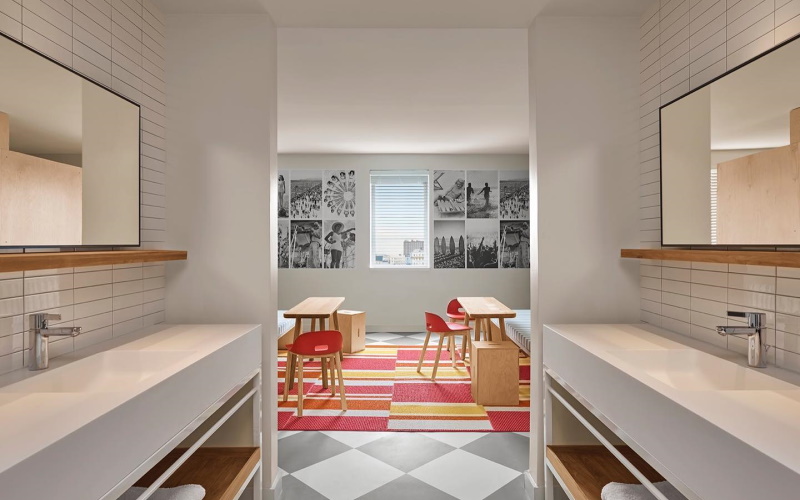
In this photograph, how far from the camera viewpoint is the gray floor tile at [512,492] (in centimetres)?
250

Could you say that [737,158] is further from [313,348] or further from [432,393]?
[432,393]

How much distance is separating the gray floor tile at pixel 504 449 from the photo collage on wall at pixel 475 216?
380cm

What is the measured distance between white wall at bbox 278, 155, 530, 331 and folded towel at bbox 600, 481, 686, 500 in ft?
17.2

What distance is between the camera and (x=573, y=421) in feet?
7.88

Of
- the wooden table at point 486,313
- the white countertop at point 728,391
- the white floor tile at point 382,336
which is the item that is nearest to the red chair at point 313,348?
the wooden table at point 486,313

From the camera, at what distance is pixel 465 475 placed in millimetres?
2744

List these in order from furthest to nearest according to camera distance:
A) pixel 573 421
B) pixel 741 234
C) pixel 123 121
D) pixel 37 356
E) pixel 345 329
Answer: pixel 345 329 < pixel 573 421 < pixel 123 121 < pixel 741 234 < pixel 37 356

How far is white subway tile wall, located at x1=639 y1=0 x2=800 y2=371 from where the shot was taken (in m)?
1.62

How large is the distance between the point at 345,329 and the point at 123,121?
12.7 feet

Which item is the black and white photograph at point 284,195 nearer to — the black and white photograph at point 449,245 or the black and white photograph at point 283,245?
the black and white photograph at point 283,245

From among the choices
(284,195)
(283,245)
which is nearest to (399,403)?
(283,245)

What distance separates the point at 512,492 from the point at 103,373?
82.8 inches

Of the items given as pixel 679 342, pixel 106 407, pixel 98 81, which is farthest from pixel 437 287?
pixel 106 407

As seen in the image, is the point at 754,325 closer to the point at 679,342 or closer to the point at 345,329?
the point at 679,342
